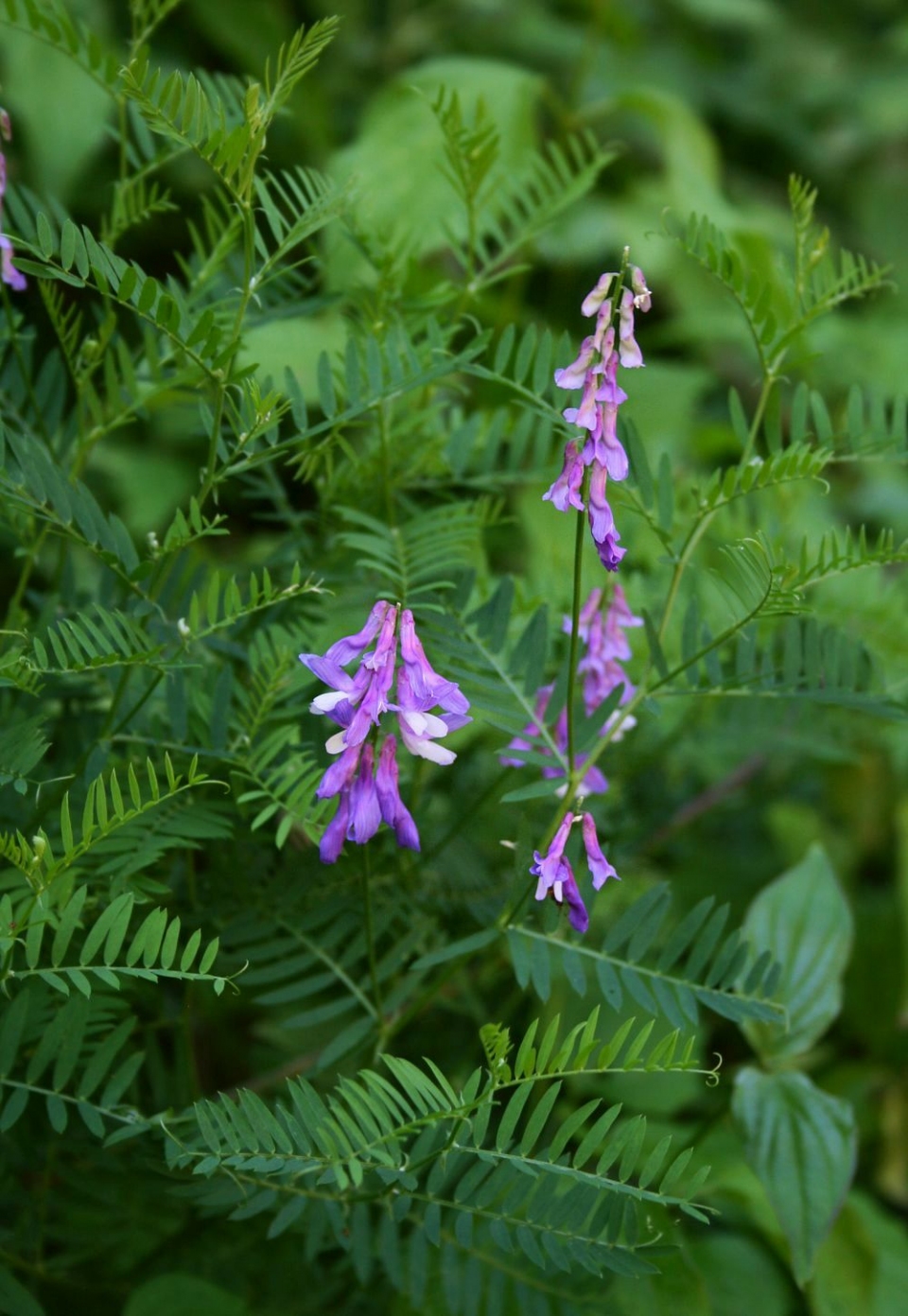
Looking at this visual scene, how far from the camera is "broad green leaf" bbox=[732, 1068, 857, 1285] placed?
3.11ft

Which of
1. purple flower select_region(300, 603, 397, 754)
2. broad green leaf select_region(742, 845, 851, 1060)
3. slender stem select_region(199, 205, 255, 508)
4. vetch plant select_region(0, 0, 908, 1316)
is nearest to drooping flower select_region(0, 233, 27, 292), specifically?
vetch plant select_region(0, 0, 908, 1316)

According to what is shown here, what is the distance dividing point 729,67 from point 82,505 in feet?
9.62

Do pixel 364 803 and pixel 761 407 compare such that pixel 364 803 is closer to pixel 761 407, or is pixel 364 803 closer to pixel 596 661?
pixel 596 661

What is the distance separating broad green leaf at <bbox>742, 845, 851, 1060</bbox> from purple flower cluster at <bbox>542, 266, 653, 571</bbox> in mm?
494

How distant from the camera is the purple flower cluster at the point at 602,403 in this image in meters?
0.68

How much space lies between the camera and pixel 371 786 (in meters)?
0.69

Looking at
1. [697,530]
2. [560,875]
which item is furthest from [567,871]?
[697,530]

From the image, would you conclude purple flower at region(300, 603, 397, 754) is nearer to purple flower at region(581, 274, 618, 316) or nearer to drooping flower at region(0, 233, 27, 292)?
purple flower at region(581, 274, 618, 316)

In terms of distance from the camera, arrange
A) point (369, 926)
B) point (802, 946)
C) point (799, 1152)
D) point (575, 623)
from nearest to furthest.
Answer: point (575, 623), point (369, 926), point (799, 1152), point (802, 946)

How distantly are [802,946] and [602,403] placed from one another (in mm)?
582

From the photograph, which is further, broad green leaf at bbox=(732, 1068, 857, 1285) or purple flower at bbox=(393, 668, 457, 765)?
broad green leaf at bbox=(732, 1068, 857, 1285)

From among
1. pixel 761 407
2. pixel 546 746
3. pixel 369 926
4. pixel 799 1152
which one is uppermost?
pixel 761 407

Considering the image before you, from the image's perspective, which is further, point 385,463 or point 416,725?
point 385,463

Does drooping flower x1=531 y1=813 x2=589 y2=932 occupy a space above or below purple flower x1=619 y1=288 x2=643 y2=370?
below
